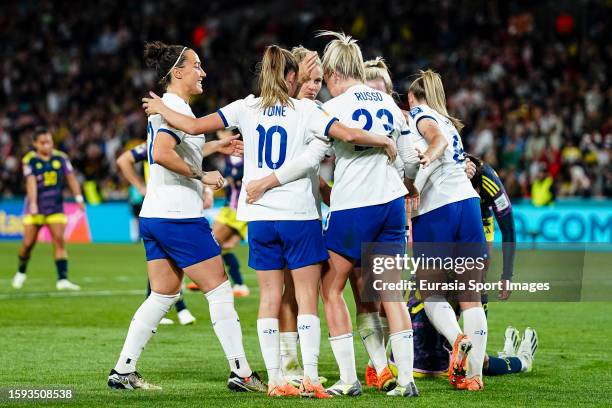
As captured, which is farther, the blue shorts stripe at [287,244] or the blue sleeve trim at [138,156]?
the blue sleeve trim at [138,156]

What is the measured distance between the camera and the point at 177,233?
806 cm

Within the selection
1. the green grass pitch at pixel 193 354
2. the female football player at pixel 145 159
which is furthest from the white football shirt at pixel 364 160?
the green grass pitch at pixel 193 354

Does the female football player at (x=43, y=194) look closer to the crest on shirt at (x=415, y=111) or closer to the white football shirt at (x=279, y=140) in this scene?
the crest on shirt at (x=415, y=111)

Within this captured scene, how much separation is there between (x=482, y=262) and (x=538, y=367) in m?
1.55

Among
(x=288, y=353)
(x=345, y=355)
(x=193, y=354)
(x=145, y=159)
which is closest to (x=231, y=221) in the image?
(x=145, y=159)

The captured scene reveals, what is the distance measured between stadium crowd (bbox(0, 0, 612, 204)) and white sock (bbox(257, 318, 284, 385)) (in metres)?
17.3

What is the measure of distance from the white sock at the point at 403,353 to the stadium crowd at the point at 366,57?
56.1 ft

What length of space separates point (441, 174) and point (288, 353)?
5.74ft

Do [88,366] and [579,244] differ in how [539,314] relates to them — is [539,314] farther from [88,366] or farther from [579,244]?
[579,244]

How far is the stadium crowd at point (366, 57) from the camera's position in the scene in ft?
85.1

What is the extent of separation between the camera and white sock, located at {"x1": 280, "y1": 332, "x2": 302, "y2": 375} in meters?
8.41

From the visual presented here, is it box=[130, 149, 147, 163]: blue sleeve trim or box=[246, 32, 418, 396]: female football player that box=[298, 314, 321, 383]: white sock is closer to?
box=[246, 32, 418, 396]: female football player

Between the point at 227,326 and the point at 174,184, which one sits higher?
the point at 174,184

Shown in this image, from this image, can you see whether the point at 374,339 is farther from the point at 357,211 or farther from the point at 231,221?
the point at 231,221
